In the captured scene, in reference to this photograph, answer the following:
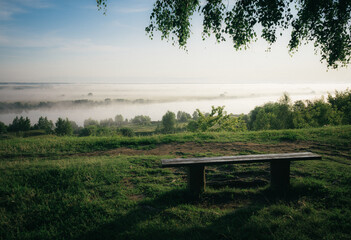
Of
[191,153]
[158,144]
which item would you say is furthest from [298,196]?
[158,144]

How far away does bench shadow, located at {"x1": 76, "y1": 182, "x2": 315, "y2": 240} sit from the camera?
3.23m

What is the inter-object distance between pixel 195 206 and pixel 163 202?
67cm

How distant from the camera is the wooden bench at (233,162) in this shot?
4.38 meters

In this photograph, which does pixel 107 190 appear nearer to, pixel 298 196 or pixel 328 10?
pixel 298 196

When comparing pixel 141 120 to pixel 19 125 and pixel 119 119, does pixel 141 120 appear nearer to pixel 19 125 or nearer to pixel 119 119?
pixel 119 119

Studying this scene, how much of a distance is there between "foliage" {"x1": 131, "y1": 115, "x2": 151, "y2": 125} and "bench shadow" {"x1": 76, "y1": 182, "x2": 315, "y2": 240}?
164 metres

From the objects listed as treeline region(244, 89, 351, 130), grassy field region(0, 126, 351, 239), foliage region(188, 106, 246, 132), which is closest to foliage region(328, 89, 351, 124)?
treeline region(244, 89, 351, 130)

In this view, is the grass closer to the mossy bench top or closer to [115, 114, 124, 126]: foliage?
the mossy bench top

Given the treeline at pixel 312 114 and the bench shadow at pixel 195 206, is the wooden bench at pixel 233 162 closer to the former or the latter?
the bench shadow at pixel 195 206

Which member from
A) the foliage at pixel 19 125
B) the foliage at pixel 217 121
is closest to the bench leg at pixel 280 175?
the foliage at pixel 217 121

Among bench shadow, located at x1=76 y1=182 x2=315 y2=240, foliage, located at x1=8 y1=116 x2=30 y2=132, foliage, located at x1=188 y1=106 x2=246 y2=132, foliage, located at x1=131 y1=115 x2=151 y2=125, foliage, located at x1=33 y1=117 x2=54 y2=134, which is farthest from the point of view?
foliage, located at x1=131 y1=115 x2=151 y2=125

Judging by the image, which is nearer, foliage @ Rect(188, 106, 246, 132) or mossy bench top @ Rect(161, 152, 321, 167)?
mossy bench top @ Rect(161, 152, 321, 167)

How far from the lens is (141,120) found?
172 metres

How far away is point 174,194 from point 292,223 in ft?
7.47
